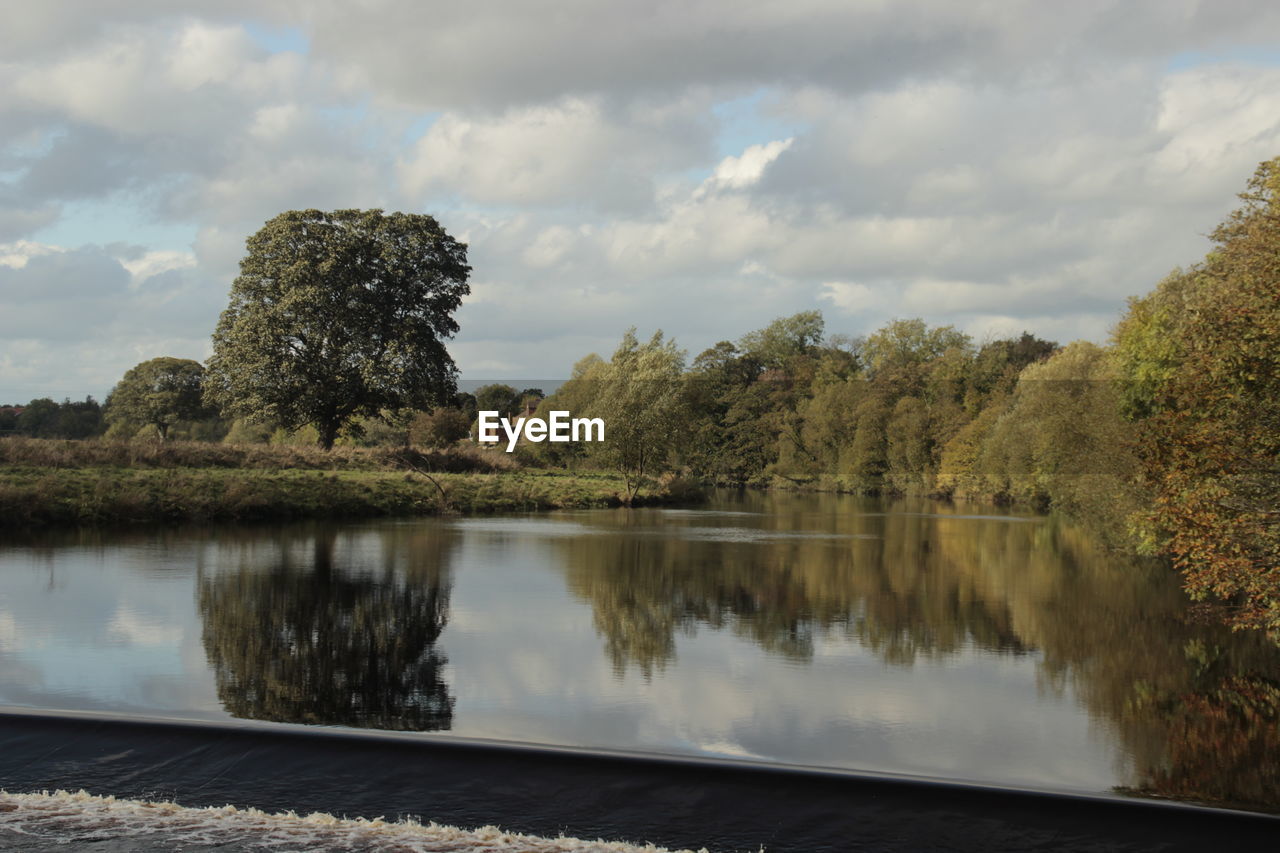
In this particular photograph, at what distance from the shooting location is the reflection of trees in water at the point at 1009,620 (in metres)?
10.2

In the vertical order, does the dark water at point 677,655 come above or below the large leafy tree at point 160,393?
below

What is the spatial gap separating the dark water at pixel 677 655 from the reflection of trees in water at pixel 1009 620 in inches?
2.6

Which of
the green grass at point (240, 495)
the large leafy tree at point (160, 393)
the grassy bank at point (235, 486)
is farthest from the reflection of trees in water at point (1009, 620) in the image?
the large leafy tree at point (160, 393)

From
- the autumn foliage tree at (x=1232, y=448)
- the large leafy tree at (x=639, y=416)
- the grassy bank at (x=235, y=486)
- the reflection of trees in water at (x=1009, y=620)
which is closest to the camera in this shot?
the reflection of trees in water at (x=1009, y=620)

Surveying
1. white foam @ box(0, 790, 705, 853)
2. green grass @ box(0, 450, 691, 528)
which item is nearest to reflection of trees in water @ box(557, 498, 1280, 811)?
white foam @ box(0, 790, 705, 853)

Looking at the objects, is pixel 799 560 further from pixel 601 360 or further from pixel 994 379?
pixel 601 360

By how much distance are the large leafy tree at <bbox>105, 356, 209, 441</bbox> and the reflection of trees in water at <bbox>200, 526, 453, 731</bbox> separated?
51128 millimetres

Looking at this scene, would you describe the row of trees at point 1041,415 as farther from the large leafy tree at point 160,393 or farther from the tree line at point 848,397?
the large leafy tree at point 160,393

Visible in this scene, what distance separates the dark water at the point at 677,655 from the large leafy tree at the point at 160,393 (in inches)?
1856

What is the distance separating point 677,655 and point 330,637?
467 cm

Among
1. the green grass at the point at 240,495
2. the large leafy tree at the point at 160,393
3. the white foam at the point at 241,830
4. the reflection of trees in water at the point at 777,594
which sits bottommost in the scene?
the white foam at the point at 241,830

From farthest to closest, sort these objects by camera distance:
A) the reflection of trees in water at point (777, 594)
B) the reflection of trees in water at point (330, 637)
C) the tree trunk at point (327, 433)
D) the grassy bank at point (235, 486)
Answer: the tree trunk at point (327, 433), the grassy bank at point (235, 486), the reflection of trees in water at point (777, 594), the reflection of trees in water at point (330, 637)

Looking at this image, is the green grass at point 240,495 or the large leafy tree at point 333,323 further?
the large leafy tree at point 333,323

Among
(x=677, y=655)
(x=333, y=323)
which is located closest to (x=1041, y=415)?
(x=333, y=323)
